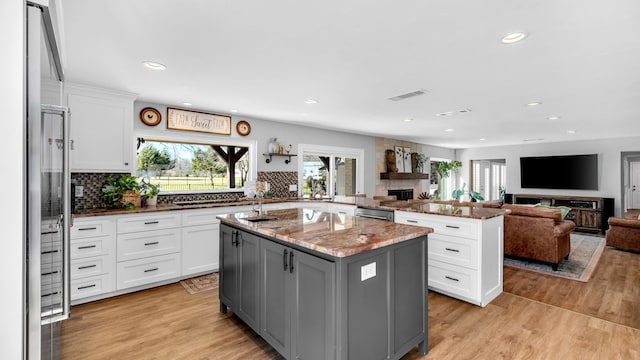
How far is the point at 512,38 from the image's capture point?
2131 mm

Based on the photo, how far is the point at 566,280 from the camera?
3.85 meters

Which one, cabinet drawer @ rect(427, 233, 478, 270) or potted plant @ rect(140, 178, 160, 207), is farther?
potted plant @ rect(140, 178, 160, 207)

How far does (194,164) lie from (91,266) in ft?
6.37

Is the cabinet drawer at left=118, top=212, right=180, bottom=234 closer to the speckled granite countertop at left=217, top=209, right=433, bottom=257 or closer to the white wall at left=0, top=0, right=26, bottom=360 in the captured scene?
the speckled granite countertop at left=217, top=209, right=433, bottom=257

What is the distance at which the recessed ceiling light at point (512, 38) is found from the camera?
208 centimetres

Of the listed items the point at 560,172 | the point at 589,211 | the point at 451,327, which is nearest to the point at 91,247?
the point at 451,327

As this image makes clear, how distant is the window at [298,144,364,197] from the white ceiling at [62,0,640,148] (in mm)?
1797

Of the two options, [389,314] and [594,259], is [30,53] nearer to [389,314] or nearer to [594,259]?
[389,314]

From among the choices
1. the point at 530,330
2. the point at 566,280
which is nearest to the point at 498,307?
the point at 530,330

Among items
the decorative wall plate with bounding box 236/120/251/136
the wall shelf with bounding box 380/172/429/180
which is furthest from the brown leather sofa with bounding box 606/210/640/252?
the decorative wall plate with bounding box 236/120/251/136

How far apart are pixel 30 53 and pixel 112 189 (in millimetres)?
3259

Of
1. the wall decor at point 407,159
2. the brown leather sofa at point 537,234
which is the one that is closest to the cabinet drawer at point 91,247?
the brown leather sofa at point 537,234

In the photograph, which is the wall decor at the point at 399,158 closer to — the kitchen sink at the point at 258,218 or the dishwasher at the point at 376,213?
the dishwasher at the point at 376,213

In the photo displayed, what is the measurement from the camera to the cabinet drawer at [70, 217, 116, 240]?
3.08 meters
